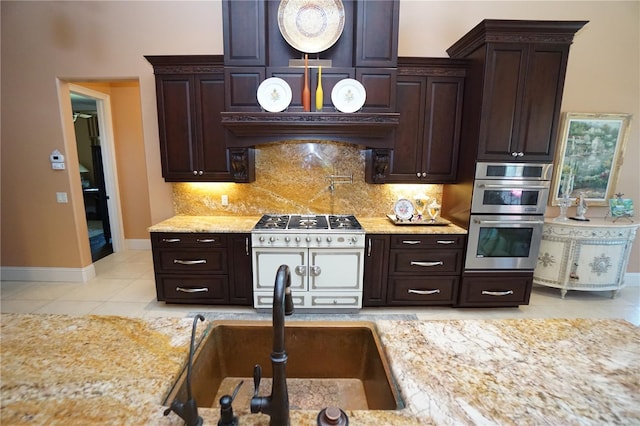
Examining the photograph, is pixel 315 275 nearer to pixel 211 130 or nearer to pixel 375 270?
pixel 375 270

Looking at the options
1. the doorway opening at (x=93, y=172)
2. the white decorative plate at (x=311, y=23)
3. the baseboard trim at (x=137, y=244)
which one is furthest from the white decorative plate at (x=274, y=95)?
the baseboard trim at (x=137, y=244)

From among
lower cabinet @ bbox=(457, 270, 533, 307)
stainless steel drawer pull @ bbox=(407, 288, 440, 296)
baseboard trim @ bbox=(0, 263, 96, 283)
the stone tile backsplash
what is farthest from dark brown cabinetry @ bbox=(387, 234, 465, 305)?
baseboard trim @ bbox=(0, 263, 96, 283)

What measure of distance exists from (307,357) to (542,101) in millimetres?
3128

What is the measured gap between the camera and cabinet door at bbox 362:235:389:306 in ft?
9.66

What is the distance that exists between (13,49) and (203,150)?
259 centimetres

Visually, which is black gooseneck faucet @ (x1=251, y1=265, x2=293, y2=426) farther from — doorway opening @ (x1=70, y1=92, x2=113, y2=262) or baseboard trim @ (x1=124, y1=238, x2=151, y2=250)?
baseboard trim @ (x1=124, y1=238, x2=151, y2=250)

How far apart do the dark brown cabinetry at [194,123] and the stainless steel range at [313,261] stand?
0.81 metres

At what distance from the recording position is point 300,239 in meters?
2.83

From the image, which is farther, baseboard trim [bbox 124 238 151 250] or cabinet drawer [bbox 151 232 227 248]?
baseboard trim [bbox 124 238 151 250]

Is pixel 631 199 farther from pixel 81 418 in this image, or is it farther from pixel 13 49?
pixel 13 49

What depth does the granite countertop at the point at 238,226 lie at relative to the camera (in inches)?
115

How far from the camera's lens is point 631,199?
3525 mm

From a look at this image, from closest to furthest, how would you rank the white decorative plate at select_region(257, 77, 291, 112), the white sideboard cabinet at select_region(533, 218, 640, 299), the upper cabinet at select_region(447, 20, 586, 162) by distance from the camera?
1. the upper cabinet at select_region(447, 20, 586, 162)
2. the white decorative plate at select_region(257, 77, 291, 112)
3. the white sideboard cabinet at select_region(533, 218, 640, 299)

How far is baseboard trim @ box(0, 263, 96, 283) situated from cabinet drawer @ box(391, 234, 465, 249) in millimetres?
3995
